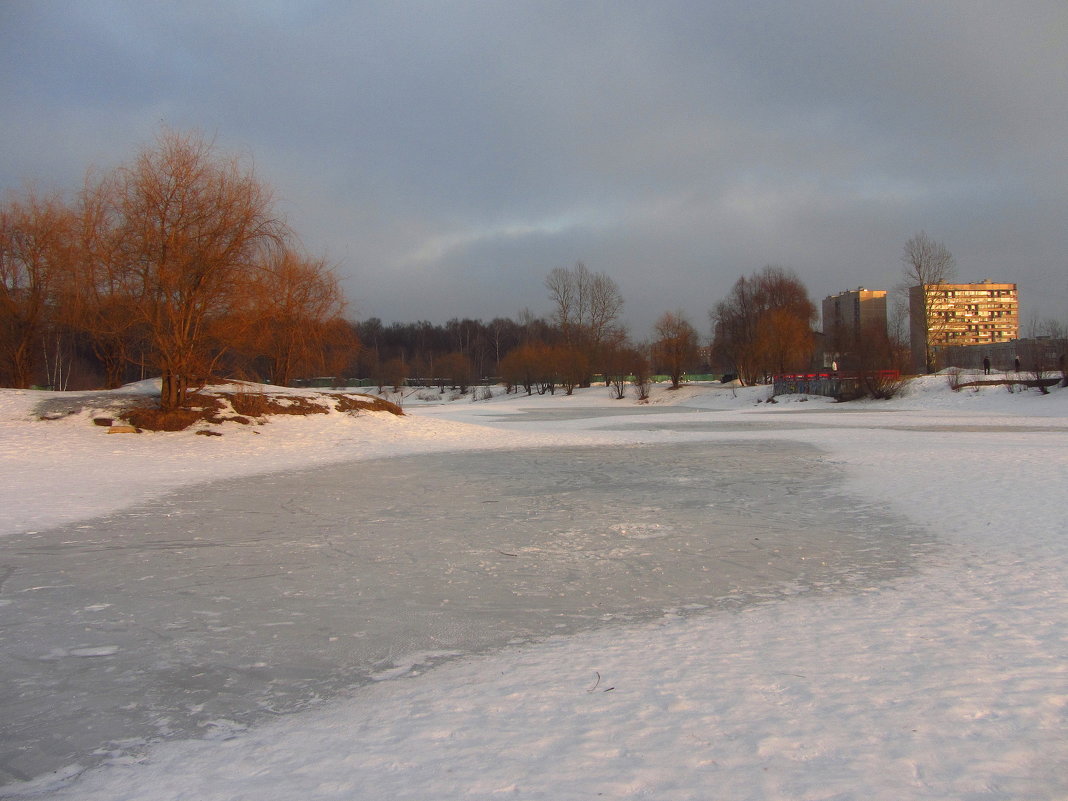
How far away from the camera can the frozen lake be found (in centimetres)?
417

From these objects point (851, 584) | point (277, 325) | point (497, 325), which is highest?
point (497, 325)

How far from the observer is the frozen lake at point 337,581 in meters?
4.17

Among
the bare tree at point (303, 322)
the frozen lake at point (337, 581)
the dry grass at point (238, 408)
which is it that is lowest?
the frozen lake at point (337, 581)

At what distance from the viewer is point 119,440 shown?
18.8 meters

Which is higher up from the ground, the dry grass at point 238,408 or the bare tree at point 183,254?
the bare tree at point 183,254

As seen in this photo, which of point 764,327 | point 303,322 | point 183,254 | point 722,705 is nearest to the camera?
point 722,705

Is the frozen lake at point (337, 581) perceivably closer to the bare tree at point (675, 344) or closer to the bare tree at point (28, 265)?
the bare tree at point (28, 265)

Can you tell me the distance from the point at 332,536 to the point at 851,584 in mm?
5682

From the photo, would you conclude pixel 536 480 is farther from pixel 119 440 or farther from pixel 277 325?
pixel 277 325

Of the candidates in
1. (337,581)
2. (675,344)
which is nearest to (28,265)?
(337,581)

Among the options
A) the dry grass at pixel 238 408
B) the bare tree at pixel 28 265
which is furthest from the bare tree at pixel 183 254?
the bare tree at pixel 28 265

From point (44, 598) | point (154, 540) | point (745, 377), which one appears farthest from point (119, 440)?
point (745, 377)

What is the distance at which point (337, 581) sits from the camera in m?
6.52

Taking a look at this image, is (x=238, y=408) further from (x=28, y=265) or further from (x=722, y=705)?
(x=722, y=705)
